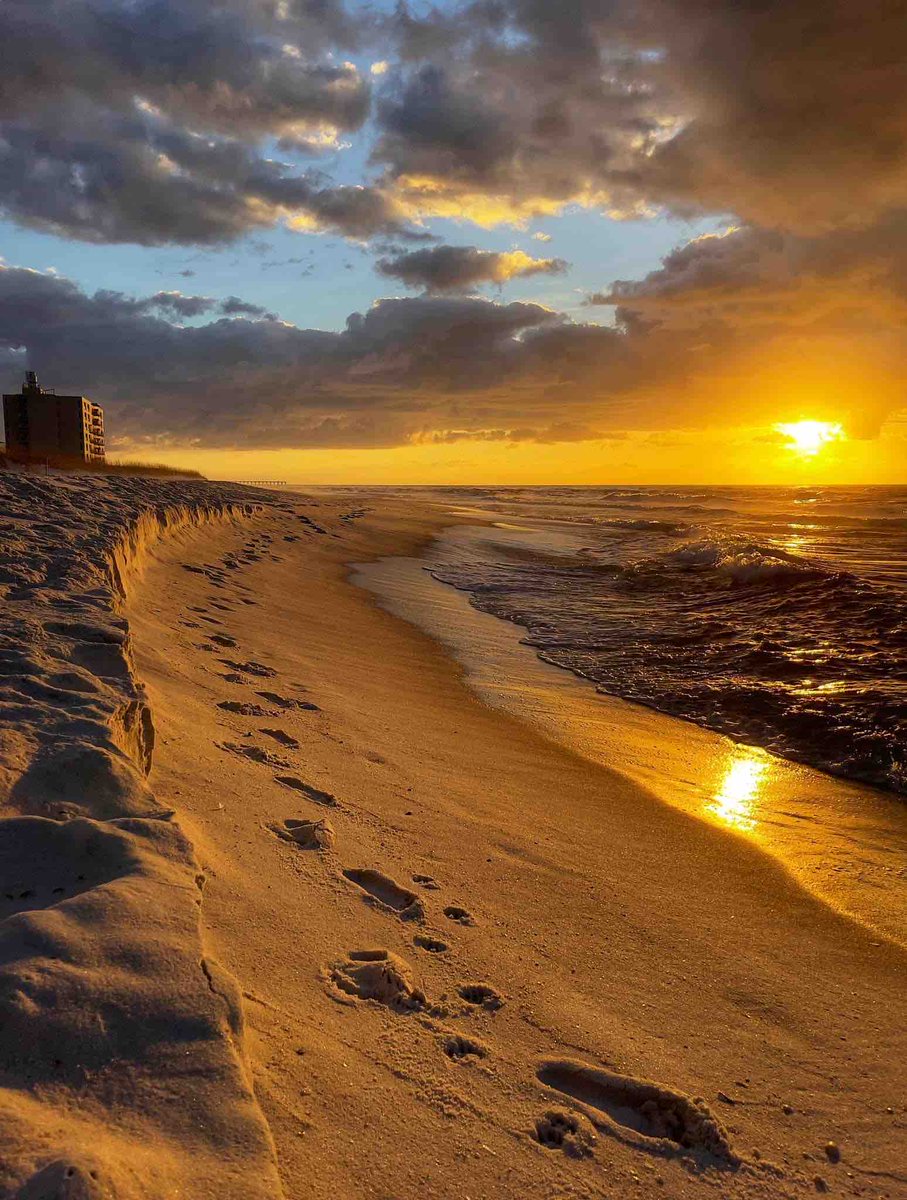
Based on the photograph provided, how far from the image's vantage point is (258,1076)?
179 cm

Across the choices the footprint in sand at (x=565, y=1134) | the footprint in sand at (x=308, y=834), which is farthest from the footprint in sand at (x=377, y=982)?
the footprint in sand at (x=308, y=834)

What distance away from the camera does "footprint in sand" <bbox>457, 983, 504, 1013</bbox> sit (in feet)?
7.66

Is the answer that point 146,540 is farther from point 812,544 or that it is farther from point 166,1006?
point 812,544

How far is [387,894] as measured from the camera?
2883 millimetres

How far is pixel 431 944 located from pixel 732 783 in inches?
120

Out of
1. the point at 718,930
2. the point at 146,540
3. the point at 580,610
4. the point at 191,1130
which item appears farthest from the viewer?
the point at 580,610

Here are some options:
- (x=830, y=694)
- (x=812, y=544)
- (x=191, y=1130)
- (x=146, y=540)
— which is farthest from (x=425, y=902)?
(x=812, y=544)

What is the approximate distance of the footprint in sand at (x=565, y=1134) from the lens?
6.14 feet

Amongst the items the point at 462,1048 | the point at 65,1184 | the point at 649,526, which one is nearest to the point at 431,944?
the point at 462,1048

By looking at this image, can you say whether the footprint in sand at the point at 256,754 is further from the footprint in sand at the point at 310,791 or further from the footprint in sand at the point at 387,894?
the footprint in sand at the point at 387,894

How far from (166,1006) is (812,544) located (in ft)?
77.3

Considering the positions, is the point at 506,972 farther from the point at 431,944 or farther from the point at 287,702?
the point at 287,702

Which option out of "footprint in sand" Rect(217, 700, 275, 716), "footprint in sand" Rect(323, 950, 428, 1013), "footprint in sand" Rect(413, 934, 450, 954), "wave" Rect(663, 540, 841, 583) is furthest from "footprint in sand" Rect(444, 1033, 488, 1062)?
"wave" Rect(663, 540, 841, 583)

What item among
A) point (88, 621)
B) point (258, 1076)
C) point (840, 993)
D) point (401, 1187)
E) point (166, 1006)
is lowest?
point (840, 993)
